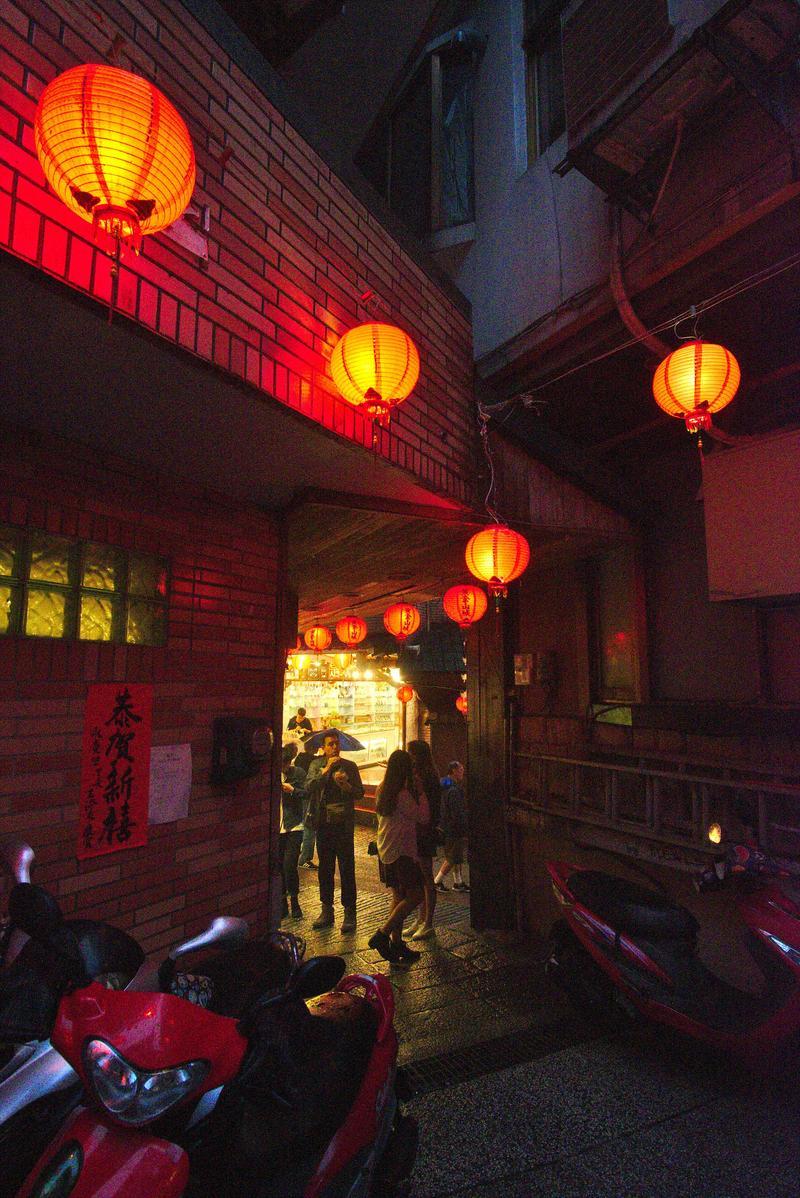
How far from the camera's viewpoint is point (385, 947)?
5.81 metres

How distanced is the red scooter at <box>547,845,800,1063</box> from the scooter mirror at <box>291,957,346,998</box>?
287cm

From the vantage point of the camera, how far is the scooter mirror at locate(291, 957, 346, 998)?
1993 millimetres

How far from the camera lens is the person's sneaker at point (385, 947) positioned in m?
5.76

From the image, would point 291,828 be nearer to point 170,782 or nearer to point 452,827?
point 452,827

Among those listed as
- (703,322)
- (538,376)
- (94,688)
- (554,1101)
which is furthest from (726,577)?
(94,688)

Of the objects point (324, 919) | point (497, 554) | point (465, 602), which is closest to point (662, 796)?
point (465, 602)

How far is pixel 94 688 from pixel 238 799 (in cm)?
145

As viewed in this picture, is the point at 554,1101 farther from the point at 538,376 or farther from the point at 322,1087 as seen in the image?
the point at 538,376

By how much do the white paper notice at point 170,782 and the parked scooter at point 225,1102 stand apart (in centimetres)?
172

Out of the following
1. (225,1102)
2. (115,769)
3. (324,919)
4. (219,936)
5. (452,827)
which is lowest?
(324,919)

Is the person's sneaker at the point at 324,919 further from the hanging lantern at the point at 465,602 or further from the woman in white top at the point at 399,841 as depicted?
the hanging lantern at the point at 465,602

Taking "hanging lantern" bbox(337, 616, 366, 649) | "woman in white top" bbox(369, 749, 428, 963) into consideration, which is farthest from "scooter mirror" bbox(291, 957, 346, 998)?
"hanging lantern" bbox(337, 616, 366, 649)

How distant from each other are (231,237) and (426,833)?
5.73m

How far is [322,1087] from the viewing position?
225cm
